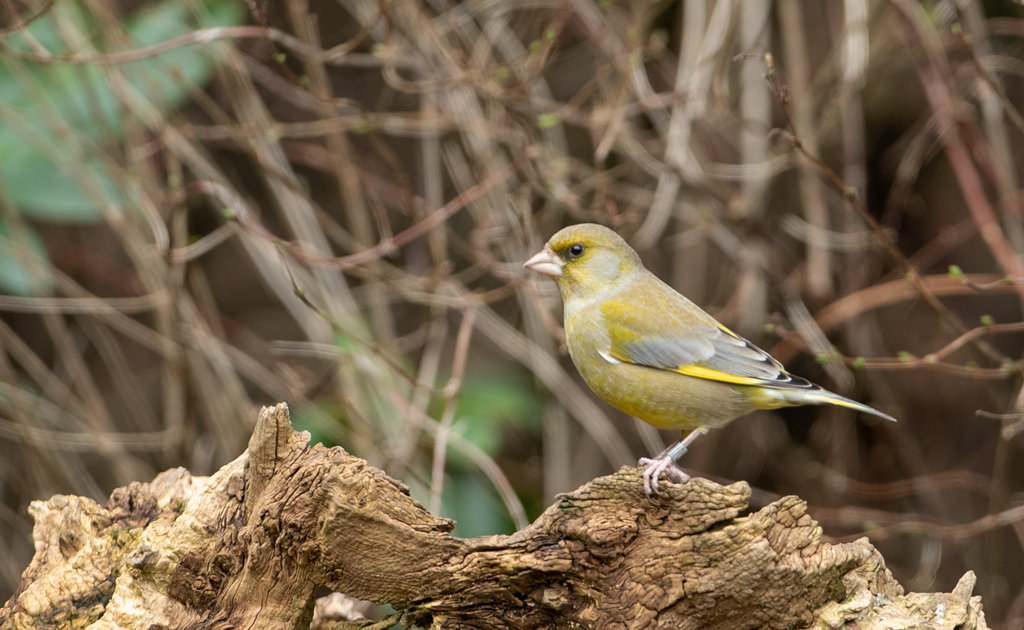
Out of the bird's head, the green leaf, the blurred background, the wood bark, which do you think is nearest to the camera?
the wood bark

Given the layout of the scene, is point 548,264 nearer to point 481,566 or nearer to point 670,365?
point 670,365

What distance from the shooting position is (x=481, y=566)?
115 inches

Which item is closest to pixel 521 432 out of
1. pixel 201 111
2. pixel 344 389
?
pixel 344 389

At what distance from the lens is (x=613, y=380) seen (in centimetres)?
362

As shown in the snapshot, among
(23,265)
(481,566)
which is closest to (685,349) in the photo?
(481,566)

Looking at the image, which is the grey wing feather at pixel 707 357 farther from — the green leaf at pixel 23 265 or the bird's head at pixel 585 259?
the green leaf at pixel 23 265

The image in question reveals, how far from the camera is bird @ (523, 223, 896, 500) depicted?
359 cm

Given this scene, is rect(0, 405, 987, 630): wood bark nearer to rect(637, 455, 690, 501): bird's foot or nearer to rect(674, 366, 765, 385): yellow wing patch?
rect(637, 455, 690, 501): bird's foot

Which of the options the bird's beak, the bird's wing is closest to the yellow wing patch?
the bird's wing

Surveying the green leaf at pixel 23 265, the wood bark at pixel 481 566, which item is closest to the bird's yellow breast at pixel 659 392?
the wood bark at pixel 481 566

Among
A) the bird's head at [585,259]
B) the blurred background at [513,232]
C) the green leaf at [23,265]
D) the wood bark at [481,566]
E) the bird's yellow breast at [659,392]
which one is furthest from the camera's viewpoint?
the green leaf at [23,265]

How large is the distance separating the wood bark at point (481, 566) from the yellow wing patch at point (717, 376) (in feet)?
2.78

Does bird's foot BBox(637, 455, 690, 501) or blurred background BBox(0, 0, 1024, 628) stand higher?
blurred background BBox(0, 0, 1024, 628)

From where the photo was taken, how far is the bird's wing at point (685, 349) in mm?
3650
